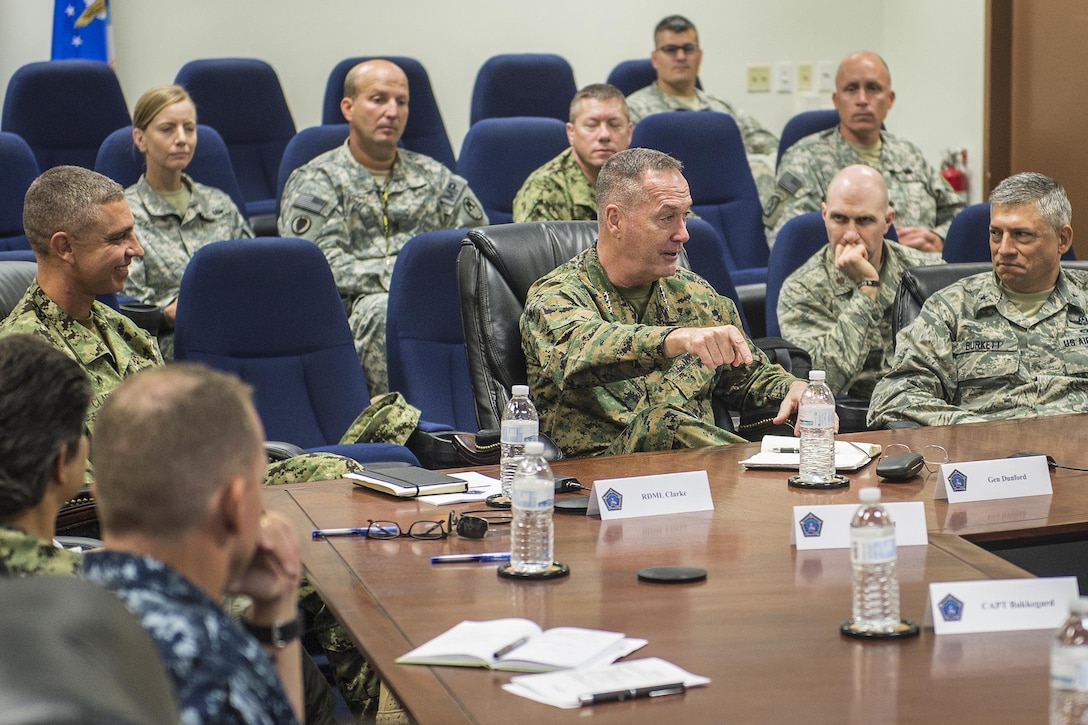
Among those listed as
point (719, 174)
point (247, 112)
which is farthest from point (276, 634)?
point (247, 112)

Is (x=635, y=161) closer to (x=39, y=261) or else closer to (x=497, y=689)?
(x=39, y=261)

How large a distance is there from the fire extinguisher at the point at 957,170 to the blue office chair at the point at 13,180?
454 cm

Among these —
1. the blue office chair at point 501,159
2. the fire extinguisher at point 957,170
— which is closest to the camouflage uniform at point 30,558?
the blue office chair at point 501,159

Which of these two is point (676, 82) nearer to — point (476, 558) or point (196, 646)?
point (476, 558)

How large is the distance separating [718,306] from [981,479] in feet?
3.55

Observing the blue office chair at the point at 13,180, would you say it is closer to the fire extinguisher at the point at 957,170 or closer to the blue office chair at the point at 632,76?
the blue office chair at the point at 632,76

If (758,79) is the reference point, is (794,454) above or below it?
below

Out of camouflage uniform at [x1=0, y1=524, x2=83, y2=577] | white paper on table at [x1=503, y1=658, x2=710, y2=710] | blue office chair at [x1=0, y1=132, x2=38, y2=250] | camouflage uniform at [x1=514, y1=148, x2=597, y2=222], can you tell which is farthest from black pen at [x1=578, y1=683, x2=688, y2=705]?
blue office chair at [x1=0, y1=132, x2=38, y2=250]

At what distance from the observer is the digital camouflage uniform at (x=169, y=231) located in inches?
194

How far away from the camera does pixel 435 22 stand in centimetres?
743

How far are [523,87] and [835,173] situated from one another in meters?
1.53

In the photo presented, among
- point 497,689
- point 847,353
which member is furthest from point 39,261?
point 847,353

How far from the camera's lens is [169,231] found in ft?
16.7

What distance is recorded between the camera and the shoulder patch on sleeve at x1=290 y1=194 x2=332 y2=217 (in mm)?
5168
